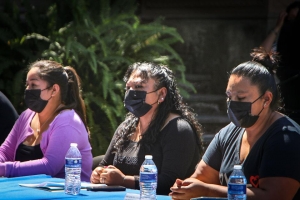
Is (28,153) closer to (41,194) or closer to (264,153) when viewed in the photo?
(41,194)

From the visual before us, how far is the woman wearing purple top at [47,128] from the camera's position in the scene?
14.8 ft

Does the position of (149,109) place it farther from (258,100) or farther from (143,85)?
(258,100)

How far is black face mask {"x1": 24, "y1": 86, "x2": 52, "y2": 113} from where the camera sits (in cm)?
481

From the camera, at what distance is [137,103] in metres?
4.48

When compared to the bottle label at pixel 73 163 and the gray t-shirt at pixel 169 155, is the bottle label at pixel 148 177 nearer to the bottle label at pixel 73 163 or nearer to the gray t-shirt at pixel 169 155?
the bottle label at pixel 73 163

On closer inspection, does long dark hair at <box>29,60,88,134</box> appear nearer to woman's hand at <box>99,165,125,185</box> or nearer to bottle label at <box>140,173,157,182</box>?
woman's hand at <box>99,165,125,185</box>

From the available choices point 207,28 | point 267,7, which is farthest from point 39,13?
point 267,7

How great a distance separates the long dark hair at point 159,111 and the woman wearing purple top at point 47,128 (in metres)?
0.28

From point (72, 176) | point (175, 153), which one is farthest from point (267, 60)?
point (72, 176)

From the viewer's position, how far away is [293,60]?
7199 mm

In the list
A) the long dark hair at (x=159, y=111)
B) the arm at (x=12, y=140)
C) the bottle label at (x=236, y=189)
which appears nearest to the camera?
the bottle label at (x=236, y=189)

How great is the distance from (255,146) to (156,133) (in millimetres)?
834

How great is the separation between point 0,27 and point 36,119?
2966 mm

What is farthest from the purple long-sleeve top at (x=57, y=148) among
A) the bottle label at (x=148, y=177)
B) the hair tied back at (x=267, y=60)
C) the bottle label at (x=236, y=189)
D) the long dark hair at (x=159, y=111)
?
the bottle label at (x=236, y=189)
